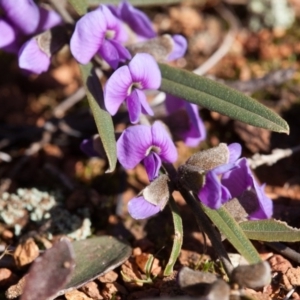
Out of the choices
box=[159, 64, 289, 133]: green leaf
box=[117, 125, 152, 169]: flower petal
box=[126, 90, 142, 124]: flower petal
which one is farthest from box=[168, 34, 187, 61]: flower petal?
box=[117, 125, 152, 169]: flower petal

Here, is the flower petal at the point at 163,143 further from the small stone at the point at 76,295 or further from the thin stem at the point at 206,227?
the small stone at the point at 76,295

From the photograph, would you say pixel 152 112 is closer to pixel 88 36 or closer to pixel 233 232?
pixel 88 36

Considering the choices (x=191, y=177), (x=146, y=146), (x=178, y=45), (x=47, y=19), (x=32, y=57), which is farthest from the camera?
(x=47, y=19)

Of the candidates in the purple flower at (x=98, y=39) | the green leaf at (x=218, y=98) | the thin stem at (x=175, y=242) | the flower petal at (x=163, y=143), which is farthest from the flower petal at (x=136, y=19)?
the thin stem at (x=175, y=242)

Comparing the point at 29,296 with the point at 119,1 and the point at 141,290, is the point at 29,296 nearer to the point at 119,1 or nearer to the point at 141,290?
the point at 141,290

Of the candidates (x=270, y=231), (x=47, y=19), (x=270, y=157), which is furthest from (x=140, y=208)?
(x=47, y=19)

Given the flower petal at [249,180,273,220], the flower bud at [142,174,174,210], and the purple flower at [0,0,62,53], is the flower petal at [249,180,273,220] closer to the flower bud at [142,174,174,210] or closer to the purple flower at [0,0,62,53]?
the flower bud at [142,174,174,210]
